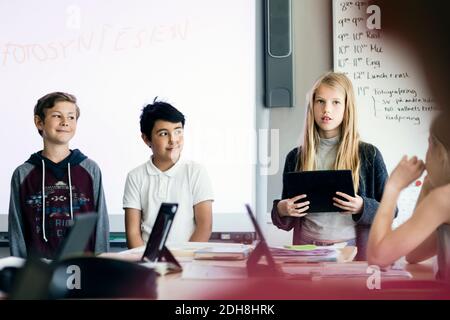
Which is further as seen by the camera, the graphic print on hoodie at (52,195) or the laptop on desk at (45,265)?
the graphic print on hoodie at (52,195)

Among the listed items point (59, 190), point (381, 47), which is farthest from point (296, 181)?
point (59, 190)

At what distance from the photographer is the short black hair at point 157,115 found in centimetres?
160

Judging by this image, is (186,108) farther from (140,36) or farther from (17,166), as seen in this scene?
(17,166)

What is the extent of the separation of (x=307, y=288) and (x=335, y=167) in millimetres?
433

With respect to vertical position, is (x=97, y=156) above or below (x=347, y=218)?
above

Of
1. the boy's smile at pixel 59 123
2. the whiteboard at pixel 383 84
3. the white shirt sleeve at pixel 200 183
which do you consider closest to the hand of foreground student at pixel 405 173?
the whiteboard at pixel 383 84

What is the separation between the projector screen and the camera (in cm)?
161

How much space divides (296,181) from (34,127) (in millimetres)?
677

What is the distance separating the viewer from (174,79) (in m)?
1.70

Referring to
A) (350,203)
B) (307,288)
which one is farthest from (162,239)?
(350,203)

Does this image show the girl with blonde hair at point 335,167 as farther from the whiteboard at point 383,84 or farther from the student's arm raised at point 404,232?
the student's arm raised at point 404,232

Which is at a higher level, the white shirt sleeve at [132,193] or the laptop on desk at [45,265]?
the white shirt sleeve at [132,193]

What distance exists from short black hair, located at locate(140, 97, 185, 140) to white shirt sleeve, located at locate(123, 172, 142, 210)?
0.11 meters

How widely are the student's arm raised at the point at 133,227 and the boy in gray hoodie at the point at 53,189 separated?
59mm
